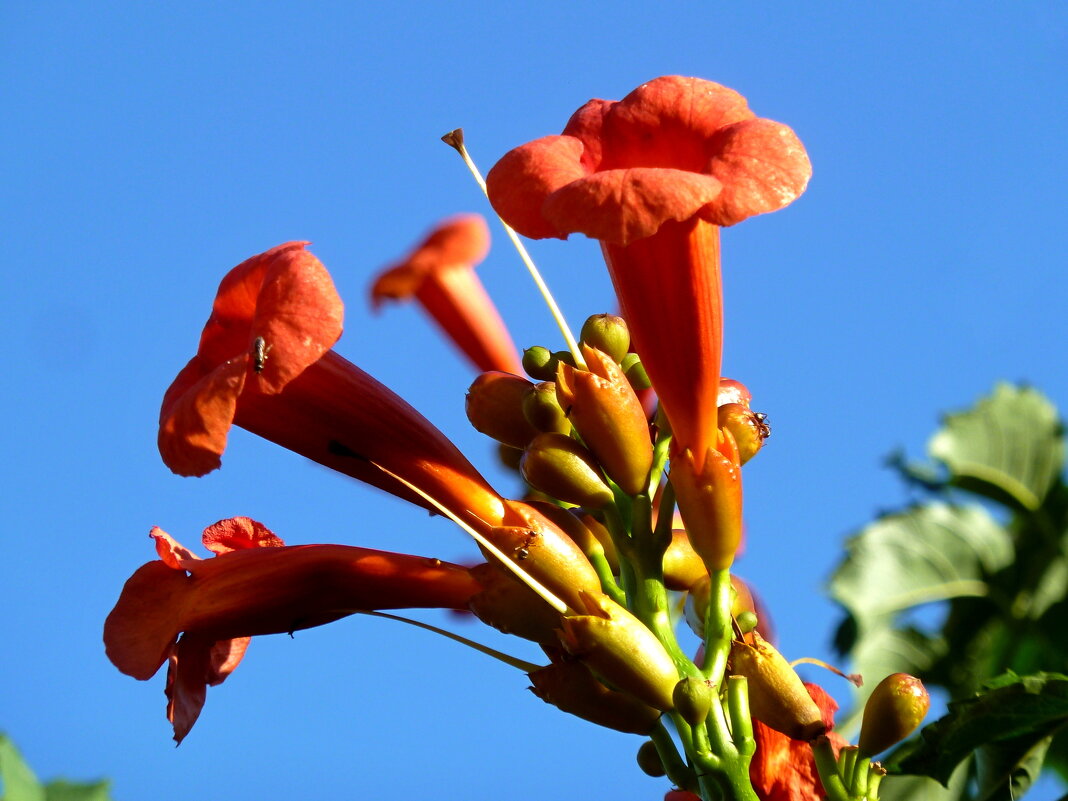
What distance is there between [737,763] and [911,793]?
85 cm

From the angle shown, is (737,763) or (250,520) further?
(250,520)

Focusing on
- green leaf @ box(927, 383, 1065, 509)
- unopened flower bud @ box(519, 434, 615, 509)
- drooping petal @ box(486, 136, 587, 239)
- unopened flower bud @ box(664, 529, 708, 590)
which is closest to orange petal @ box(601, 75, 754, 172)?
drooping petal @ box(486, 136, 587, 239)

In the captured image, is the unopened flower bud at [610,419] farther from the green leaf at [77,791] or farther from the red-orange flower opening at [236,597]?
the green leaf at [77,791]

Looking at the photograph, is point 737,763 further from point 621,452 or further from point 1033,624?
point 1033,624

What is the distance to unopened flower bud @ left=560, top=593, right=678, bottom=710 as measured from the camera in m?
2.23

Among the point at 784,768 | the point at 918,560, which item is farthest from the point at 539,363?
the point at 918,560

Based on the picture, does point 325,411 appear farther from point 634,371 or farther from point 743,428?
point 743,428

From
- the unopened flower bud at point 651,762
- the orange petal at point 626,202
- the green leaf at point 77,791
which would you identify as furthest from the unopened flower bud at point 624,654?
the green leaf at point 77,791

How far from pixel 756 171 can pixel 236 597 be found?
143 centimetres

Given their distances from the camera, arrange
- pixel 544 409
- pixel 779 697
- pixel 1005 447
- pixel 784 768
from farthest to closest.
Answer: pixel 1005 447 → pixel 544 409 → pixel 784 768 → pixel 779 697

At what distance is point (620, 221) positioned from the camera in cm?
206

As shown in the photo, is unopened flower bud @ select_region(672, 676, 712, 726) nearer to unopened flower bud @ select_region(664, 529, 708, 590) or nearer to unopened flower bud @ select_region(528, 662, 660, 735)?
unopened flower bud @ select_region(528, 662, 660, 735)

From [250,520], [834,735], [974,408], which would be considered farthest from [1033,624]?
[250,520]

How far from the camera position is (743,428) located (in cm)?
261
